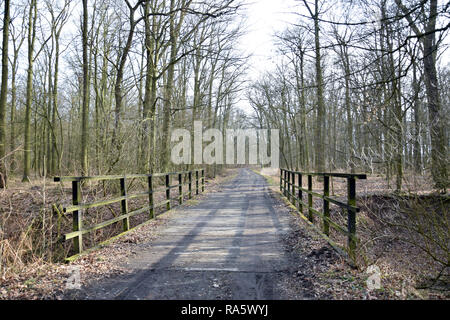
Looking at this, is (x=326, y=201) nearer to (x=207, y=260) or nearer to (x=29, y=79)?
(x=207, y=260)

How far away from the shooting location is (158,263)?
4797 millimetres

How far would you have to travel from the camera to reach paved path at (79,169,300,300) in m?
3.64

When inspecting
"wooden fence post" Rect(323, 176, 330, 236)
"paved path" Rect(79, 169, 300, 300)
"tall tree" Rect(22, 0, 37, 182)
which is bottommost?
"paved path" Rect(79, 169, 300, 300)

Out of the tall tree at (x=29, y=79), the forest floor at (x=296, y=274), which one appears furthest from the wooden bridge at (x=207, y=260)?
the tall tree at (x=29, y=79)

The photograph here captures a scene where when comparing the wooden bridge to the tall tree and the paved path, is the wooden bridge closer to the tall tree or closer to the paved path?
the paved path

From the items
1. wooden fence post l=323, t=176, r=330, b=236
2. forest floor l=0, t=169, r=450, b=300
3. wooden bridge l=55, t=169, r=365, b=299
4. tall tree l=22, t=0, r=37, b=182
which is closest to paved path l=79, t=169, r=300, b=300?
wooden bridge l=55, t=169, r=365, b=299

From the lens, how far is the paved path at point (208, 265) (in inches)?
143

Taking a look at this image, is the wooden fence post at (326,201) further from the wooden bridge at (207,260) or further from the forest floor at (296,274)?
the forest floor at (296,274)

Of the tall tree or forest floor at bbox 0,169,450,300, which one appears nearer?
forest floor at bbox 0,169,450,300

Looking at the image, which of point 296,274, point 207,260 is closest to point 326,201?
point 296,274
